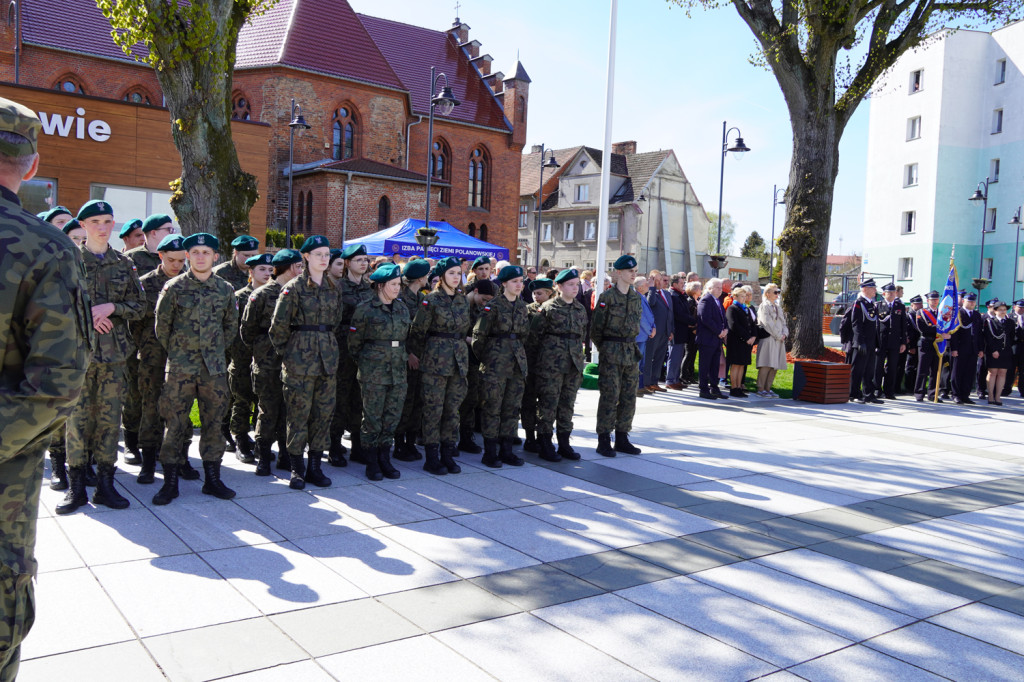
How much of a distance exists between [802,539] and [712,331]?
7.61 meters

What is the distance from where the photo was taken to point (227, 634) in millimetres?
3926

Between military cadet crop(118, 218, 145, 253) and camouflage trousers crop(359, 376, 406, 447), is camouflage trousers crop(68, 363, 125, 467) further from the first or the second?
camouflage trousers crop(359, 376, 406, 447)

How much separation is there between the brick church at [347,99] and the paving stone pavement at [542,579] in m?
28.2

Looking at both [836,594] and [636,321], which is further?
[636,321]

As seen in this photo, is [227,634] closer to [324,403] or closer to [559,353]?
[324,403]

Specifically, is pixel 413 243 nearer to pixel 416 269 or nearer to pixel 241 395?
pixel 416 269

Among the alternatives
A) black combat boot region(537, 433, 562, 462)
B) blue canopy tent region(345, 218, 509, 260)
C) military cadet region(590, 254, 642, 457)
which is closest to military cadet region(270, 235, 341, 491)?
black combat boot region(537, 433, 562, 462)

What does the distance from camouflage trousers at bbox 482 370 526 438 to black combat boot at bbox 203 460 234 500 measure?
105 inches

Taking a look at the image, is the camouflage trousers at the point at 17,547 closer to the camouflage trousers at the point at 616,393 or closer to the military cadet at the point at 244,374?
the military cadet at the point at 244,374

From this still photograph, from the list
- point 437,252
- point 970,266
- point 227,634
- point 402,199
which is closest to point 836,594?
point 227,634

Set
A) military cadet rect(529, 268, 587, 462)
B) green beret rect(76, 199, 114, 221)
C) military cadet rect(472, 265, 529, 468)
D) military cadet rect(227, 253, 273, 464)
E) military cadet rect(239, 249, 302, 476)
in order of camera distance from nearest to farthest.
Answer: green beret rect(76, 199, 114, 221)
military cadet rect(239, 249, 302, 476)
military cadet rect(227, 253, 273, 464)
military cadet rect(472, 265, 529, 468)
military cadet rect(529, 268, 587, 462)

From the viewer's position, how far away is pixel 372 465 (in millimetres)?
7191

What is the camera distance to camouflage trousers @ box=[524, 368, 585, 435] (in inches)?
325

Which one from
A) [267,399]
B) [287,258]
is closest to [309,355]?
[267,399]
